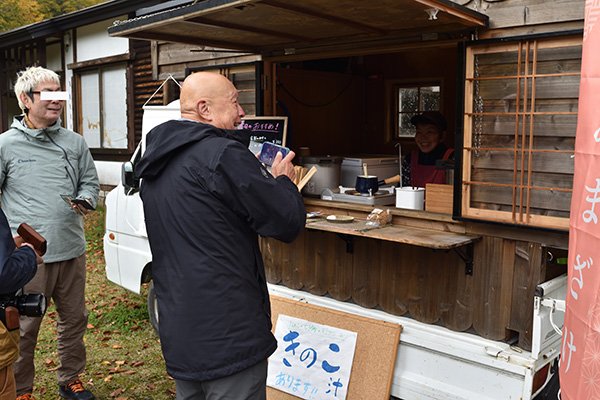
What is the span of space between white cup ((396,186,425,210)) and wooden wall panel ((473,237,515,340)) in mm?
577

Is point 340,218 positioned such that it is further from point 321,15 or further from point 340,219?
point 321,15

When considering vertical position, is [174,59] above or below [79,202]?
above

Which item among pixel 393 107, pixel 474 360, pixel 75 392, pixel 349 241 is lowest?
pixel 75 392

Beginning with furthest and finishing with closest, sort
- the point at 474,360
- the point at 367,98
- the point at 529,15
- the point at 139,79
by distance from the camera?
the point at 139,79 < the point at 367,98 < the point at 474,360 < the point at 529,15

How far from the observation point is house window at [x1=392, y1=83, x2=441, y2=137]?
706 cm

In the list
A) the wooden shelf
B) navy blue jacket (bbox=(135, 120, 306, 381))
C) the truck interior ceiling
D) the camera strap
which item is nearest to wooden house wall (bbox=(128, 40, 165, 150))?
the truck interior ceiling

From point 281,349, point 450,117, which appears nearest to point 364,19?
point 281,349

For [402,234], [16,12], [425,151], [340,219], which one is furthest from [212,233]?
[16,12]

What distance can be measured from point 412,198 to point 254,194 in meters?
1.99

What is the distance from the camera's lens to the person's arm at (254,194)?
219cm

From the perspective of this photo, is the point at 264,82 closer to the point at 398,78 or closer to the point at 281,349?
the point at 281,349

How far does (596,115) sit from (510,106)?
1618 mm

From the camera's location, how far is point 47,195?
12.4 feet

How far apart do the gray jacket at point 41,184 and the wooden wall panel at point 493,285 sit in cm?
253
